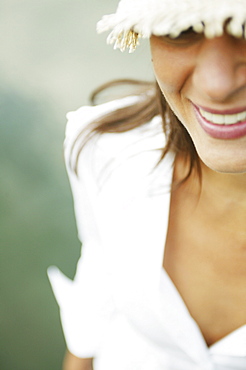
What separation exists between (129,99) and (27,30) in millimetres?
753

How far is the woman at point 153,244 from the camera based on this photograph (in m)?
0.78

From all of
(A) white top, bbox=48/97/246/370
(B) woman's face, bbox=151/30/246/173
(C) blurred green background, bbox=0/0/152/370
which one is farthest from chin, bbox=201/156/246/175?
(C) blurred green background, bbox=0/0/152/370

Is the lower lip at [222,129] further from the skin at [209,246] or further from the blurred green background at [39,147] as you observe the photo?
the blurred green background at [39,147]

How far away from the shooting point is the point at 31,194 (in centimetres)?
159

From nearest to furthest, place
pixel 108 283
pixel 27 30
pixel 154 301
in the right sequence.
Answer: pixel 154 301, pixel 108 283, pixel 27 30

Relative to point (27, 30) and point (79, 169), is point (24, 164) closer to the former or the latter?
point (27, 30)

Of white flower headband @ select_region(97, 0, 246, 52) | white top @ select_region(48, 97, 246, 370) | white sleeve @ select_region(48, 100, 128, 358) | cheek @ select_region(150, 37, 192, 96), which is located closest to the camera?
white flower headband @ select_region(97, 0, 246, 52)

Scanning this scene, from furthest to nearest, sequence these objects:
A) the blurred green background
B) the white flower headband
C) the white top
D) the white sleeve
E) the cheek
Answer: the blurred green background → the white sleeve → the white top → the cheek → the white flower headband

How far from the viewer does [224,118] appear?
0.58 meters

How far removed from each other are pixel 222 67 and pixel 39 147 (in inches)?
45.0

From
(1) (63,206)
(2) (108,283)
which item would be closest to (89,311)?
(2) (108,283)

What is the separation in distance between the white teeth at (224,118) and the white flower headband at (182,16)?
126 mm

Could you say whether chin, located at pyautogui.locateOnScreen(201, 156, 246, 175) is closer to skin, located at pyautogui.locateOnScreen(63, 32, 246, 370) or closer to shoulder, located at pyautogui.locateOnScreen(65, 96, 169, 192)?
skin, located at pyautogui.locateOnScreen(63, 32, 246, 370)

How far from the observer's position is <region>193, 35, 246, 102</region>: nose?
496 millimetres
